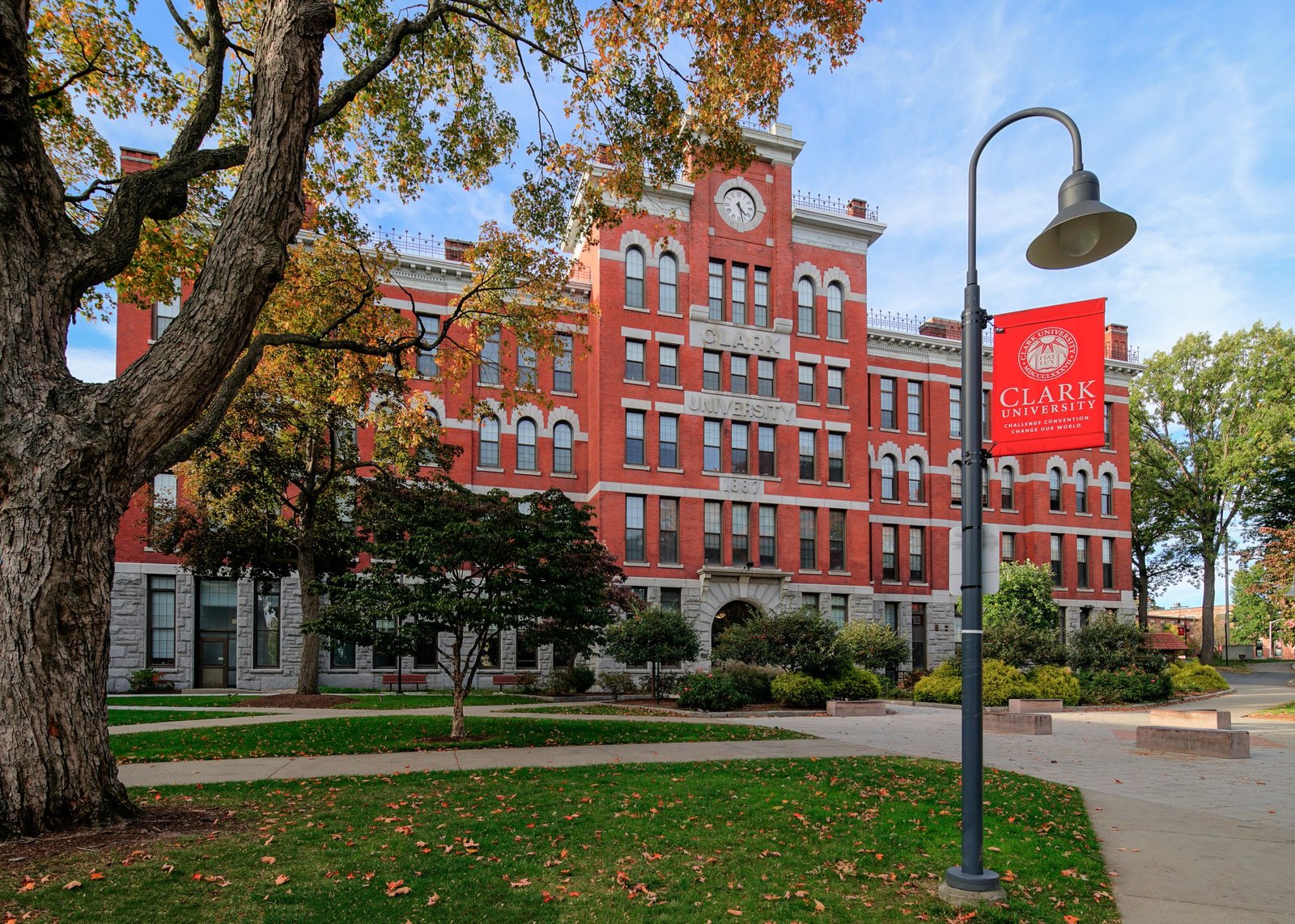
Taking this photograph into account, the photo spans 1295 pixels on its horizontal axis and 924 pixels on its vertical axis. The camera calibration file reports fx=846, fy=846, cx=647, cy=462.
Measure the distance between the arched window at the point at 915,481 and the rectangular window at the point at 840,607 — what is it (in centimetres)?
728

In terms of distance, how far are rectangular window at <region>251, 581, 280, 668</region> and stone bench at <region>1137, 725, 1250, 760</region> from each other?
94.4 ft

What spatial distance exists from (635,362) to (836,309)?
1025 centimetres

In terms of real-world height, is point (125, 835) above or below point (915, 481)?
below

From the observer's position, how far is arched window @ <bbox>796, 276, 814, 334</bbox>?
38.7 meters

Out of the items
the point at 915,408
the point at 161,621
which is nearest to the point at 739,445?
the point at 915,408

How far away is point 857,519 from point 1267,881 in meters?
32.3

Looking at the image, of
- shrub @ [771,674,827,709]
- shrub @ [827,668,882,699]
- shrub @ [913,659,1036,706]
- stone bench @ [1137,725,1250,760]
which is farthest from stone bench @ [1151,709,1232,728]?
shrub @ [771,674,827,709]

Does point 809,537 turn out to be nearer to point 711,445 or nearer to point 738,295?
point 711,445

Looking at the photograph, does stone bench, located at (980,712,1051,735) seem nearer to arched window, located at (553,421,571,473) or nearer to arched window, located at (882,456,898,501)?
arched window, located at (553,421,571,473)

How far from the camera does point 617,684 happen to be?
28.6 meters

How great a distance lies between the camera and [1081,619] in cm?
4431

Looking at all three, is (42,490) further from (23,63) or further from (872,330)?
(872,330)

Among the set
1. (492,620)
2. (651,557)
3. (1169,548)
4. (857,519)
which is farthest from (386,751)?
(1169,548)

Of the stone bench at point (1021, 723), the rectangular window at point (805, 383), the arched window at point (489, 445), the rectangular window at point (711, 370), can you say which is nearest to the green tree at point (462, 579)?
the stone bench at point (1021, 723)
